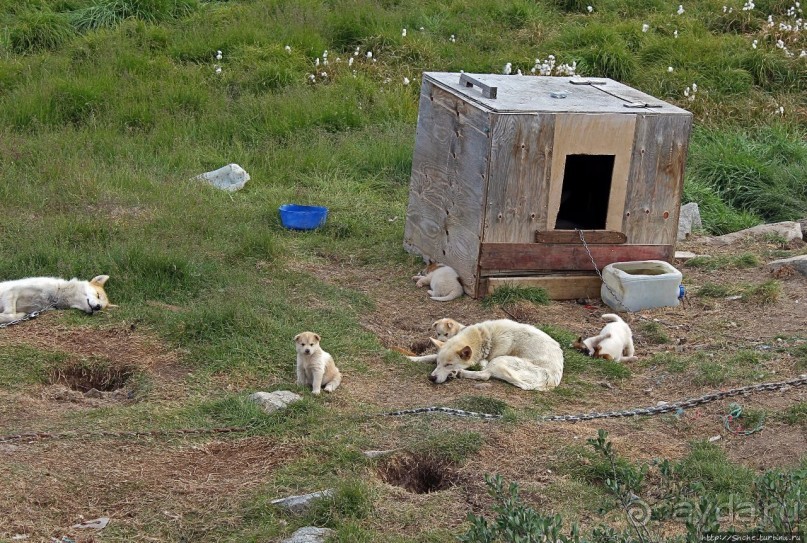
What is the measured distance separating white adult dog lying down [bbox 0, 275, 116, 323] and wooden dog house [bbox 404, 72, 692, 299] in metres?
2.89

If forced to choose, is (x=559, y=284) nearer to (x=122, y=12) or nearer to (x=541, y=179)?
(x=541, y=179)

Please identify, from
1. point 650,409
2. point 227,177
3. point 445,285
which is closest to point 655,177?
point 445,285

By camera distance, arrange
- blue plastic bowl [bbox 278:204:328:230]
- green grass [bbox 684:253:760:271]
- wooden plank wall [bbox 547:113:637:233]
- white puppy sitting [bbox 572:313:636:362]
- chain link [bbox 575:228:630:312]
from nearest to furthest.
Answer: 1. white puppy sitting [bbox 572:313:636:362]
2. wooden plank wall [bbox 547:113:637:233]
3. chain link [bbox 575:228:630:312]
4. green grass [bbox 684:253:760:271]
5. blue plastic bowl [bbox 278:204:328:230]

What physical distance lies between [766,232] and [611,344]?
3841mm

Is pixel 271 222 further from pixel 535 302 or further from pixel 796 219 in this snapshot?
pixel 796 219

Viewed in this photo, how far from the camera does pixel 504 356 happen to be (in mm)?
6992

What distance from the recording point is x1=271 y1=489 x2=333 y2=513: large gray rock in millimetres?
5035

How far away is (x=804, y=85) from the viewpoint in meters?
13.8

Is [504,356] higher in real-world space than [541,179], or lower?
lower

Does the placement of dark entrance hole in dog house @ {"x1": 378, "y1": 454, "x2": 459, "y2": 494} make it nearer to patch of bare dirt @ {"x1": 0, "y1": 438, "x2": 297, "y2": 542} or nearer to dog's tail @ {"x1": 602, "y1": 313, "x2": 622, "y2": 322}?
patch of bare dirt @ {"x1": 0, "y1": 438, "x2": 297, "y2": 542}

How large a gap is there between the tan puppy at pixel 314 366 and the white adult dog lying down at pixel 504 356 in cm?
71

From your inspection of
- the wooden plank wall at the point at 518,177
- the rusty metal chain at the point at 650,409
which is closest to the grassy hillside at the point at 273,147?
the rusty metal chain at the point at 650,409

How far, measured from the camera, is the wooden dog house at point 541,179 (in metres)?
8.30

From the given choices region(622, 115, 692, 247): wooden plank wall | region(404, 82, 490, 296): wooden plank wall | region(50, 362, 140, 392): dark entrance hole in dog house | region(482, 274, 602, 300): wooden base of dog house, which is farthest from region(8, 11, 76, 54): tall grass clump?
region(622, 115, 692, 247): wooden plank wall
